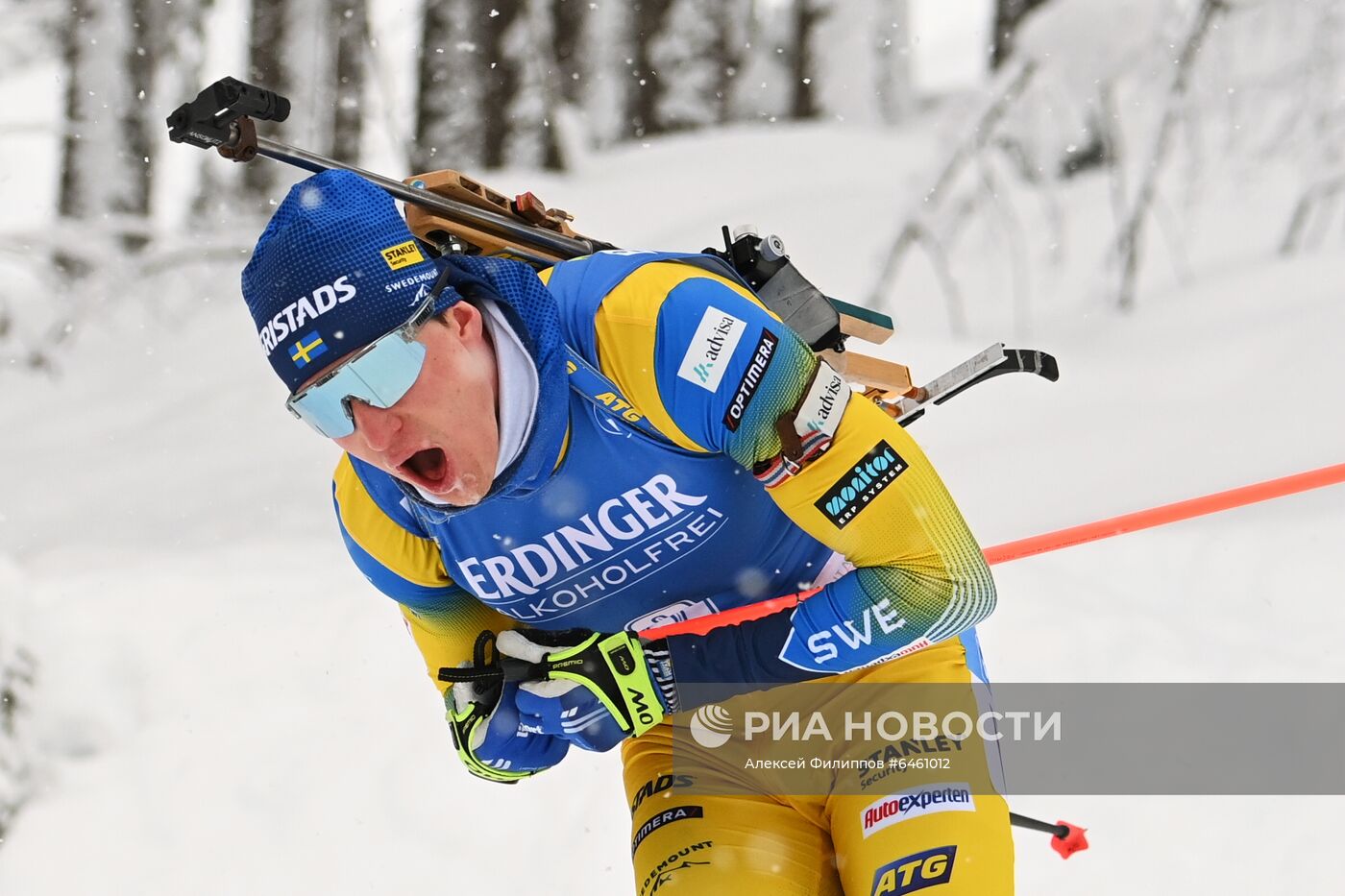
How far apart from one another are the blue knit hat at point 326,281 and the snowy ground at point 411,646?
279 cm

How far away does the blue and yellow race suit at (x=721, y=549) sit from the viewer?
82.8 inches

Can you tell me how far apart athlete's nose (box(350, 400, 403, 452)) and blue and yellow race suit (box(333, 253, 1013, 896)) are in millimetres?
258

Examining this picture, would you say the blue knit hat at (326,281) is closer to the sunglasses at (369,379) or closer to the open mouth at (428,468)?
the sunglasses at (369,379)

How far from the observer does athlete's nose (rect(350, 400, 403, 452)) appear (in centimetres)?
196

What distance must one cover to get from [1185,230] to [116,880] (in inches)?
275

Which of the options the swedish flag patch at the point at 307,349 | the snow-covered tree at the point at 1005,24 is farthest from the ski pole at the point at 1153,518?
the snow-covered tree at the point at 1005,24

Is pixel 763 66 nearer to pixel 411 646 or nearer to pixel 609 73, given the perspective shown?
pixel 609 73

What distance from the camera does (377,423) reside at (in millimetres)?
1961

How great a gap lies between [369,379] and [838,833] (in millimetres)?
1202

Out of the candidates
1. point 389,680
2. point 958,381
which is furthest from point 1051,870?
point 389,680

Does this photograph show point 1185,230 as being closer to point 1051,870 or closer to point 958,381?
point 1051,870

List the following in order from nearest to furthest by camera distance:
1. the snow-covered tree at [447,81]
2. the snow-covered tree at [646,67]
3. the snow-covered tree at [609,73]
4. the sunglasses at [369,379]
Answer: the sunglasses at [369,379]
the snow-covered tree at [447,81]
the snow-covered tree at [646,67]
the snow-covered tree at [609,73]

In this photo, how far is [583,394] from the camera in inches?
86.5

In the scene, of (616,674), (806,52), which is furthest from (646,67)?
(616,674)
